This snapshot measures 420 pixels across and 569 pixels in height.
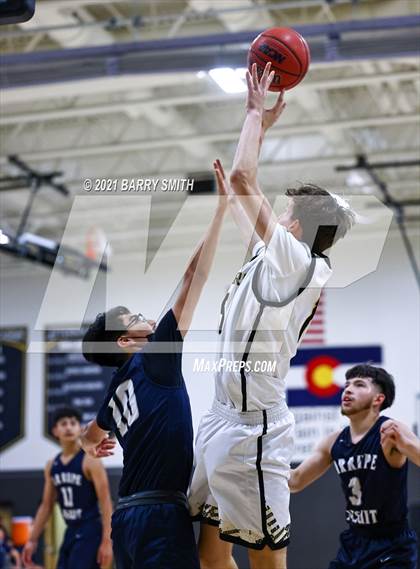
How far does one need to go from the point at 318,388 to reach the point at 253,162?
420 inches

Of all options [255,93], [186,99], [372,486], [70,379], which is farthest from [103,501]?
[70,379]

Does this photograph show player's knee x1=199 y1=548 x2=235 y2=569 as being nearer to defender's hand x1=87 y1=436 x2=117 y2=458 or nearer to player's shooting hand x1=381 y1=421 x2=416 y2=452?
defender's hand x1=87 y1=436 x2=117 y2=458

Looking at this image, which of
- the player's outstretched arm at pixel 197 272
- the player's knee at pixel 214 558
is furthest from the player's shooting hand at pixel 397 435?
the player's outstretched arm at pixel 197 272

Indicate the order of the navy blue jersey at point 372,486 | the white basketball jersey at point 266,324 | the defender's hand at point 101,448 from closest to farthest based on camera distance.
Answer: the white basketball jersey at point 266,324
the defender's hand at point 101,448
the navy blue jersey at point 372,486

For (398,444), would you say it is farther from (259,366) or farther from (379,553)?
(259,366)

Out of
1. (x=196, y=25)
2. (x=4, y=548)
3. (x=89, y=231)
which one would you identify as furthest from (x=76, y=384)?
(x=196, y=25)

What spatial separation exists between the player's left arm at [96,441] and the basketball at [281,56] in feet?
5.85

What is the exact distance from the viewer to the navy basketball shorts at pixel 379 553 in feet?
16.6

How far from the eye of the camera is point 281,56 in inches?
179

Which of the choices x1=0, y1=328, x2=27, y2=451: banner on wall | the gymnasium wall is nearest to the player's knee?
the gymnasium wall

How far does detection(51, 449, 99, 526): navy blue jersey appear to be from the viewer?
24.4 feet

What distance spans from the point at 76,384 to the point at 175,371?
1231cm

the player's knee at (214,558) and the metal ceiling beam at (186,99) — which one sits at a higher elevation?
the metal ceiling beam at (186,99)

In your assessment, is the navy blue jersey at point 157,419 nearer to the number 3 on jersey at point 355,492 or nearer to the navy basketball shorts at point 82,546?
the number 3 on jersey at point 355,492
